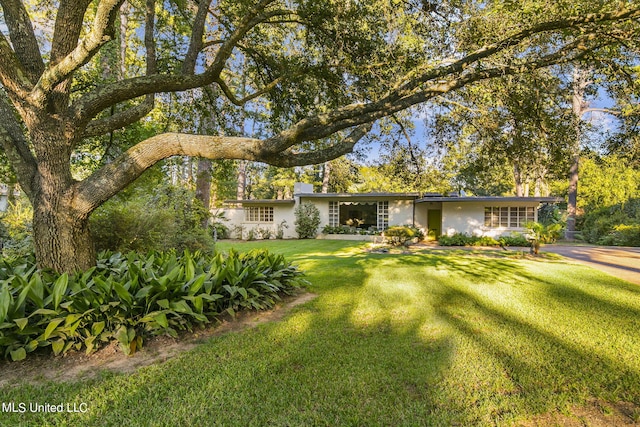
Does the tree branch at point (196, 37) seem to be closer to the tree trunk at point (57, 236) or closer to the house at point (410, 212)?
the tree trunk at point (57, 236)

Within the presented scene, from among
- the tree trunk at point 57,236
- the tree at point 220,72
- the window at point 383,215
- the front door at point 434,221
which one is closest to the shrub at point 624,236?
the front door at point 434,221

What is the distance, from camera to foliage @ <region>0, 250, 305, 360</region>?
3014 millimetres

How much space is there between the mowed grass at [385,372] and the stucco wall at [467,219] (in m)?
12.7

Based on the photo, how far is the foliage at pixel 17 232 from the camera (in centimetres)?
576

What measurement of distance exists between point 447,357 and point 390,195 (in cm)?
1547

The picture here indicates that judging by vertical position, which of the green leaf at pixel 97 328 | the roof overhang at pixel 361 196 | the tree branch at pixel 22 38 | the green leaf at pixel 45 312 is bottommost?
the green leaf at pixel 97 328

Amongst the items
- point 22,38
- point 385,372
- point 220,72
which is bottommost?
point 385,372

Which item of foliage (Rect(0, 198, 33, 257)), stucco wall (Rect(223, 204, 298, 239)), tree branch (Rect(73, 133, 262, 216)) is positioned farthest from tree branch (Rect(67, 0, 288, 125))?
stucco wall (Rect(223, 204, 298, 239))

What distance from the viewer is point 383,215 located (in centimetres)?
1953

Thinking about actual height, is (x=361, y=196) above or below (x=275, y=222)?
above

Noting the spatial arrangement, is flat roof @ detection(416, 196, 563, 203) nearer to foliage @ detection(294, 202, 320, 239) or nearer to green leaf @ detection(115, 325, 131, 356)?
foliage @ detection(294, 202, 320, 239)

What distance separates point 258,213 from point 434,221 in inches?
460

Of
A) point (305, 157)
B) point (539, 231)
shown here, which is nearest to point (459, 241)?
point (539, 231)

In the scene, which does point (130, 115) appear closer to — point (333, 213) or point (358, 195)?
point (358, 195)
